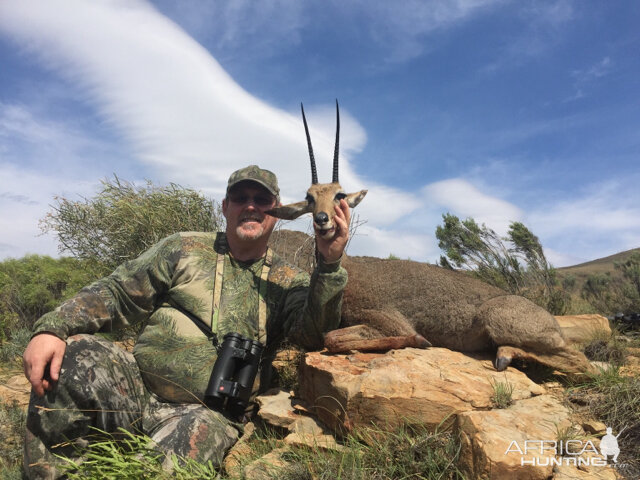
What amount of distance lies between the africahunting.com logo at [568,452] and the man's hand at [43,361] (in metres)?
3.28

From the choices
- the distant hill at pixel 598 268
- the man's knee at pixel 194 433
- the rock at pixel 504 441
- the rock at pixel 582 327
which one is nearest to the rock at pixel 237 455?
the man's knee at pixel 194 433

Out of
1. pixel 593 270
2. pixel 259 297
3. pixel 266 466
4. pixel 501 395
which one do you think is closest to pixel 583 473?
pixel 501 395

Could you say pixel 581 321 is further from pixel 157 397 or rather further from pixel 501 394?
pixel 157 397

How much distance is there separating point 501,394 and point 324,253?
6.21 ft

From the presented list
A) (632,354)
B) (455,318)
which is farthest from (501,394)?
(632,354)

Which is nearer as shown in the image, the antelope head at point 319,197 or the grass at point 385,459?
the grass at point 385,459

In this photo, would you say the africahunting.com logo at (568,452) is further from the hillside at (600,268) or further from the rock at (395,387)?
the hillside at (600,268)

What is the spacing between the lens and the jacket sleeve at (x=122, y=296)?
381 centimetres

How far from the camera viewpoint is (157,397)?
13.5 feet

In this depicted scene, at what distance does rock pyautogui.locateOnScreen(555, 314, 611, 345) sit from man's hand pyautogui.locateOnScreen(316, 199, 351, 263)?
3.86m

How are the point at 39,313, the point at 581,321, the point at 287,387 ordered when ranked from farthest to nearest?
the point at 39,313
the point at 581,321
the point at 287,387

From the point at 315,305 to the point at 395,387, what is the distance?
1.02 meters

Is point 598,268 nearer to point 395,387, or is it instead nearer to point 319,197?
point 319,197

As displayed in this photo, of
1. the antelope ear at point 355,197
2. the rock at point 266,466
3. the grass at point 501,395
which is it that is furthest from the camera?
the antelope ear at point 355,197
